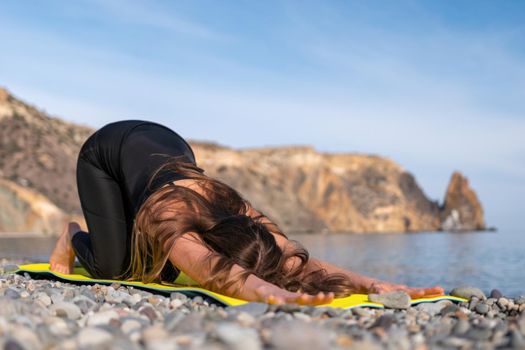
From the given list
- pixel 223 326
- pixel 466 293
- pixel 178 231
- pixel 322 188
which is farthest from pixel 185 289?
pixel 322 188

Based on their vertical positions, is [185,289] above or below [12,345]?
below

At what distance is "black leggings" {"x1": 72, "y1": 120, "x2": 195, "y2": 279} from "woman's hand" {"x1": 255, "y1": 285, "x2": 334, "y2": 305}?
1.18 meters

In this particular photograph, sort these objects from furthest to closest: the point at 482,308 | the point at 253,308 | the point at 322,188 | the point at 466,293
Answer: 1. the point at 322,188
2. the point at 466,293
3. the point at 482,308
4. the point at 253,308

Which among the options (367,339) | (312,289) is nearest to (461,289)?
(312,289)

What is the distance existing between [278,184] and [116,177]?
51180mm

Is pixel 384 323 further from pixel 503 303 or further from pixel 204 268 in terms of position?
pixel 503 303

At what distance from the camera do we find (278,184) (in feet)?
182

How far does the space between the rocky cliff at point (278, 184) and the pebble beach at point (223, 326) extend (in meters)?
29.9

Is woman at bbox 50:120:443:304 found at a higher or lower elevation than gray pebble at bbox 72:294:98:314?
higher

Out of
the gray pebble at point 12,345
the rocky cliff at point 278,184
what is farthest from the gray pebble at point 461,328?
the rocky cliff at point 278,184

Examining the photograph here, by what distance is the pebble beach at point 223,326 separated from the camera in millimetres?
2000

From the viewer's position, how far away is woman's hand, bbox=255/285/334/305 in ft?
9.96

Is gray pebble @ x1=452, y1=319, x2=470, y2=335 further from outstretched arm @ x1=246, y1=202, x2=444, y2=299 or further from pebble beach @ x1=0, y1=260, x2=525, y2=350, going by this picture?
outstretched arm @ x1=246, y1=202, x2=444, y2=299

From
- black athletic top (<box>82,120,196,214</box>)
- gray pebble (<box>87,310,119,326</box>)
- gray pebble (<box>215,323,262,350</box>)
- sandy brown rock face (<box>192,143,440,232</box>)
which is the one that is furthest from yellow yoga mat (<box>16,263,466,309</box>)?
sandy brown rock face (<box>192,143,440,232</box>)
